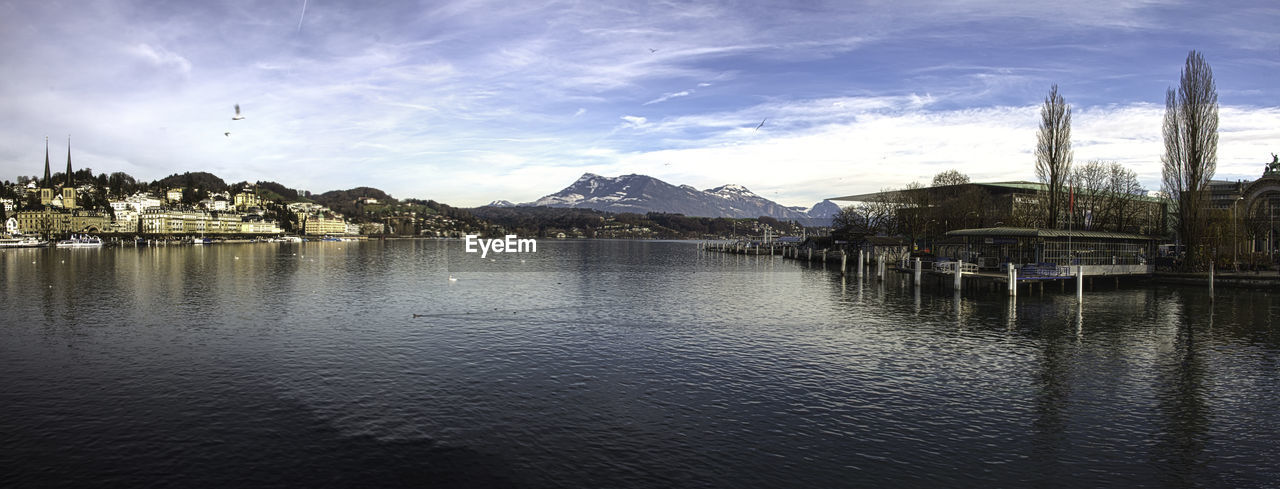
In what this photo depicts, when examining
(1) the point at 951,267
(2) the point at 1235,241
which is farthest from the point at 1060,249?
(2) the point at 1235,241

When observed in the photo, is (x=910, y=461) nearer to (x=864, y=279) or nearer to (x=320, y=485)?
(x=320, y=485)

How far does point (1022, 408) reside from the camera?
739 inches

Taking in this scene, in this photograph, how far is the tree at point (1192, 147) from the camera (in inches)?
2277

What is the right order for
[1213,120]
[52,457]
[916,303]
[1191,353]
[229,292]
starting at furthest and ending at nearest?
[1213,120] → [229,292] → [916,303] → [1191,353] → [52,457]

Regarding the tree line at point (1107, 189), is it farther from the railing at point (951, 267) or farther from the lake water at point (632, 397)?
the lake water at point (632, 397)

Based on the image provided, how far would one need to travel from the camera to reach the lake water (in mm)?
14344

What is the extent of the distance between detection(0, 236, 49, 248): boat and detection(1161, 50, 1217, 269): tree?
8464 inches

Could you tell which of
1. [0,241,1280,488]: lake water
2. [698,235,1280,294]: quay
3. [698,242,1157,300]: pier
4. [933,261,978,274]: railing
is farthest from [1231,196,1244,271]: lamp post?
[0,241,1280,488]: lake water

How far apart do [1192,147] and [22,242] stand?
22748cm

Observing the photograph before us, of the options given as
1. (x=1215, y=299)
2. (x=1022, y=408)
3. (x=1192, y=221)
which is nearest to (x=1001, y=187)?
(x=1192, y=221)

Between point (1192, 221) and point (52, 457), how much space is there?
76.9 meters

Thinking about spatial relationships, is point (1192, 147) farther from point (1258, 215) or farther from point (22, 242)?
point (22, 242)

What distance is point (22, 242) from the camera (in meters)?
163

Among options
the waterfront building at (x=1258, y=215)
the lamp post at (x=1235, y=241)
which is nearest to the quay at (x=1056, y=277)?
the lamp post at (x=1235, y=241)
